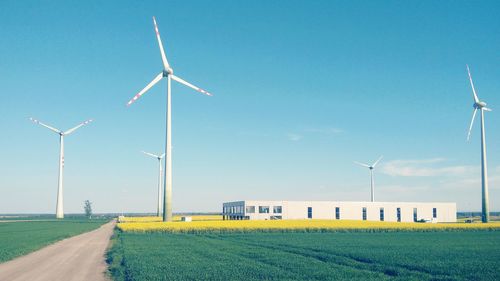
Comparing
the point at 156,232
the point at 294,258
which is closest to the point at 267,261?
the point at 294,258

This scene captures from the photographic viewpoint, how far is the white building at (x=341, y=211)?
123125 mm

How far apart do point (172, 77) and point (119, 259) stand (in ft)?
163

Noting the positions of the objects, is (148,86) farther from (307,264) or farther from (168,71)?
(307,264)

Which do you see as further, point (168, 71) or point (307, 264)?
point (168, 71)

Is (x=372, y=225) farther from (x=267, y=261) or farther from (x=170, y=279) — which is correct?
(x=170, y=279)

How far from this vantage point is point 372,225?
82.2 metres

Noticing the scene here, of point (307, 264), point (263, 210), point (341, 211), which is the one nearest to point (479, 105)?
point (341, 211)

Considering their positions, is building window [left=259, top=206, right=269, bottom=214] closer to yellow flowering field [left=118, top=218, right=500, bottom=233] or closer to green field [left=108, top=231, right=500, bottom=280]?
yellow flowering field [left=118, top=218, right=500, bottom=233]

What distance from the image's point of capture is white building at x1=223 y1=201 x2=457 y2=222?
404 feet

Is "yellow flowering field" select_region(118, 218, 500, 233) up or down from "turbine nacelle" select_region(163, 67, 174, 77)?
down

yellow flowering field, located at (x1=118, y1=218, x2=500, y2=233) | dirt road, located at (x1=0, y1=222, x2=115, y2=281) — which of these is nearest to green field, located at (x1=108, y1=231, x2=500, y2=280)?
dirt road, located at (x1=0, y1=222, x2=115, y2=281)

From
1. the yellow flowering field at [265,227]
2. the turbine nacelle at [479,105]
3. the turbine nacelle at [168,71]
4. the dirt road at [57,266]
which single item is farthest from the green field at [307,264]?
the turbine nacelle at [479,105]

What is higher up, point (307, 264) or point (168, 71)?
point (168, 71)

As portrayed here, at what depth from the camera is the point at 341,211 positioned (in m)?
126
